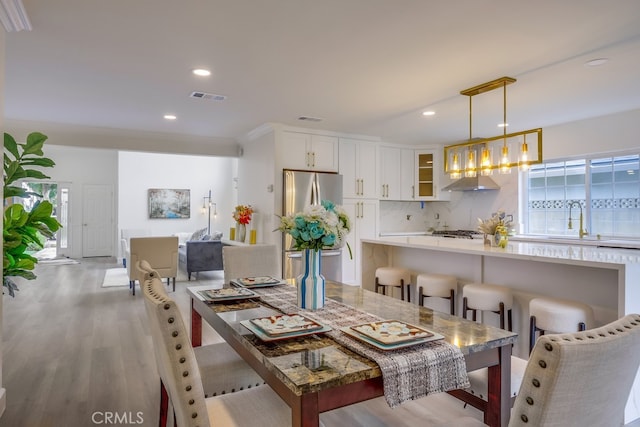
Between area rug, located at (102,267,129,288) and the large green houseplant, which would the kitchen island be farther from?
area rug, located at (102,267,129,288)

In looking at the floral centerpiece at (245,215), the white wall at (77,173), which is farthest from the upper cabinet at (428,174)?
the white wall at (77,173)

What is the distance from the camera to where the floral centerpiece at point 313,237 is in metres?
1.80

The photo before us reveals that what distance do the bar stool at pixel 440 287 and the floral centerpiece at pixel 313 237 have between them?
5.52 feet

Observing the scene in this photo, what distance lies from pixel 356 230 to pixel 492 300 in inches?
125

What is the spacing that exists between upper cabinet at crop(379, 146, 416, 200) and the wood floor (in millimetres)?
3598

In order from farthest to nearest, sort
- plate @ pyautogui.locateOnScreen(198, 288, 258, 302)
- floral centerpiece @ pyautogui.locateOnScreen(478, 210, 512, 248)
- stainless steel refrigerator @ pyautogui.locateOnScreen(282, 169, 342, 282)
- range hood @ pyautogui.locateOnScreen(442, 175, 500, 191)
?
range hood @ pyautogui.locateOnScreen(442, 175, 500, 191)
stainless steel refrigerator @ pyautogui.locateOnScreen(282, 169, 342, 282)
floral centerpiece @ pyautogui.locateOnScreen(478, 210, 512, 248)
plate @ pyautogui.locateOnScreen(198, 288, 258, 302)

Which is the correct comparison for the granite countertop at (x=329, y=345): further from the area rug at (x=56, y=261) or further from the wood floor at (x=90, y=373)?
Answer: the area rug at (x=56, y=261)

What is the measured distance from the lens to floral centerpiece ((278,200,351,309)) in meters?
1.80

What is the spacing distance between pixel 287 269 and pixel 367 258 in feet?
4.85

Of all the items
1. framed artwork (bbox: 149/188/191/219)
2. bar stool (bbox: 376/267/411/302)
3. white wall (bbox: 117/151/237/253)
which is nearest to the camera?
bar stool (bbox: 376/267/411/302)

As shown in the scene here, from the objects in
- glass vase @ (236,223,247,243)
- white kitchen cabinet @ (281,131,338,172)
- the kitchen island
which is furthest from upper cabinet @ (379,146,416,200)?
the kitchen island

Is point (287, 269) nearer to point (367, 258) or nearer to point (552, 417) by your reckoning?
point (367, 258)

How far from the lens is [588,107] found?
4.34 m

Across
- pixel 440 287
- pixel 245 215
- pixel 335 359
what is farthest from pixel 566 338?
pixel 245 215
